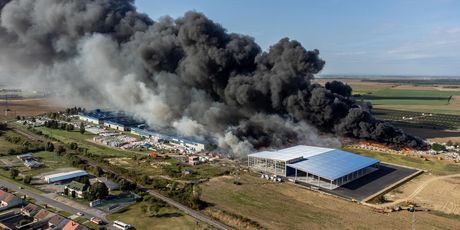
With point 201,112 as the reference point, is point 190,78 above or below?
above

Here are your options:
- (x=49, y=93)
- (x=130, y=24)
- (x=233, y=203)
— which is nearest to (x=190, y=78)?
(x=130, y=24)

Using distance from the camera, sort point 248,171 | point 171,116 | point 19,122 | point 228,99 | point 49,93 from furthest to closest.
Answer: point 49,93
point 19,122
point 171,116
point 228,99
point 248,171

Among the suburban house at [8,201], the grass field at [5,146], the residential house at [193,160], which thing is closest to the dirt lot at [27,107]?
the grass field at [5,146]

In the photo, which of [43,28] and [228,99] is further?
[43,28]

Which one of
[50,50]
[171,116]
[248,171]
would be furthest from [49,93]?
[248,171]

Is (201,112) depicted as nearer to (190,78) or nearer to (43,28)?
A: (190,78)

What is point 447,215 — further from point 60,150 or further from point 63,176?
point 60,150

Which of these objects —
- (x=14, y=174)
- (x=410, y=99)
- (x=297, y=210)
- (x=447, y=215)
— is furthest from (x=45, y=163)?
(x=410, y=99)

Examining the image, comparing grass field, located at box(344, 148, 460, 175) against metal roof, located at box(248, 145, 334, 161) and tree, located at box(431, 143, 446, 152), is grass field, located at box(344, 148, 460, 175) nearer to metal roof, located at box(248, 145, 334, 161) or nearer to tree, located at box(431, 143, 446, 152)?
tree, located at box(431, 143, 446, 152)

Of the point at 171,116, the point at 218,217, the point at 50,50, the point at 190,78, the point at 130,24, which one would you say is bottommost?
the point at 218,217

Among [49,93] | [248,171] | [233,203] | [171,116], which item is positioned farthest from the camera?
[49,93]
